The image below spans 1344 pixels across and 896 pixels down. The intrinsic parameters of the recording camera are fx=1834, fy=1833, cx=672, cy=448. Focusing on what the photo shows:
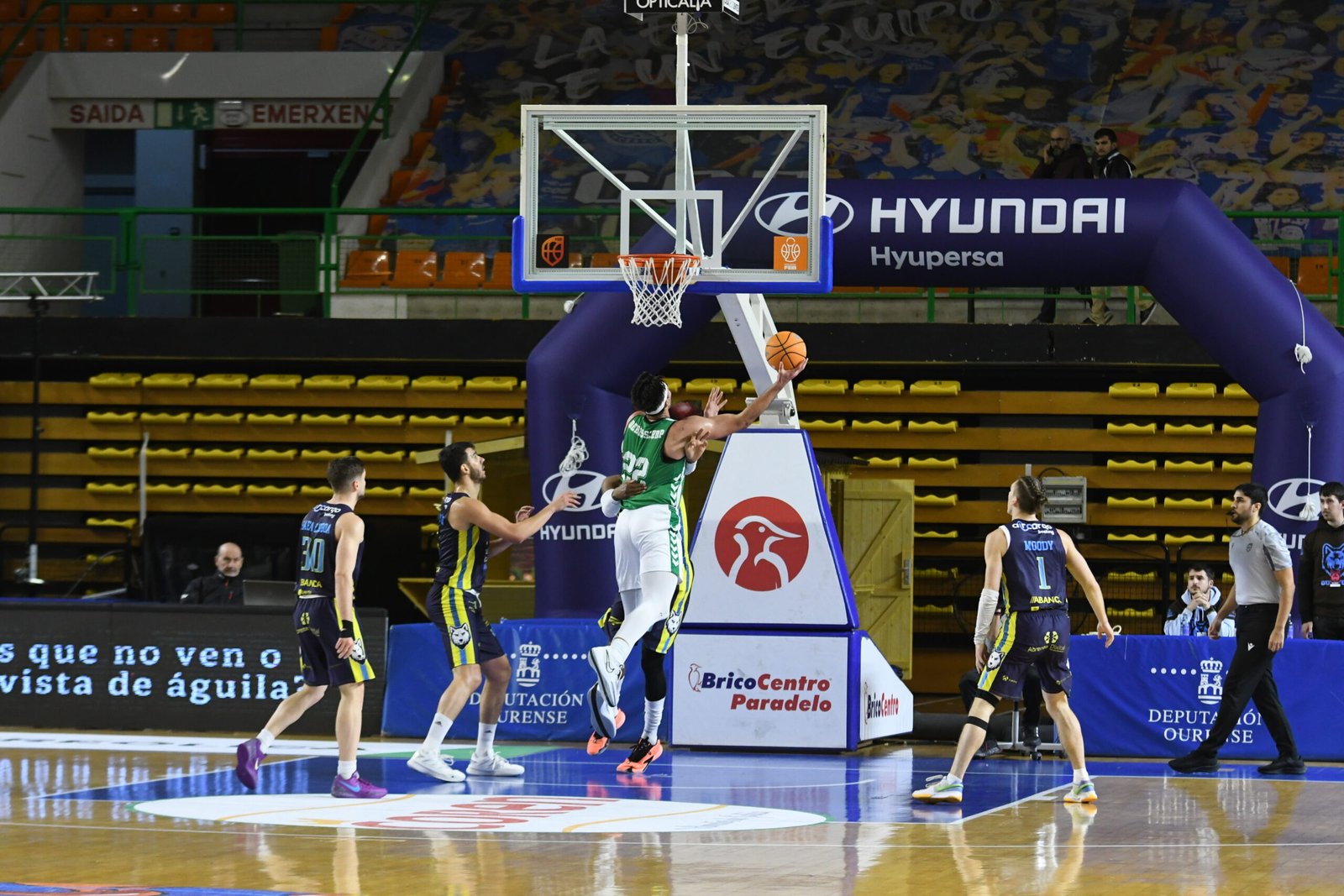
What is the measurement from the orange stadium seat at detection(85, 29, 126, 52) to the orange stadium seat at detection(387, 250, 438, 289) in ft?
27.7

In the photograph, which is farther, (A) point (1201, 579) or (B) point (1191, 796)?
(A) point (1201, 579)

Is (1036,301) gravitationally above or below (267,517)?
above

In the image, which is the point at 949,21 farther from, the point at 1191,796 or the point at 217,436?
the point at 1191,796

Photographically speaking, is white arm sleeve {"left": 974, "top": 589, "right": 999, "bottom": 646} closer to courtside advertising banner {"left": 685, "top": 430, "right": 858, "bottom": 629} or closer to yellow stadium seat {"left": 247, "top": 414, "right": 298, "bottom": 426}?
courtside advertising banner {"left": 685, "top": 430, "right": 858, "bottom": 629}

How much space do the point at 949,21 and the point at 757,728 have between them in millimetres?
14678

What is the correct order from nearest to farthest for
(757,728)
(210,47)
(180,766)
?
(180,766) < (757,728) < (210,47)

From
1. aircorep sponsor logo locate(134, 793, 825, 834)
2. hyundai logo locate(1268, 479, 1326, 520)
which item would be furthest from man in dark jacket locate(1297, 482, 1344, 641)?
aircorep sponsor logo locate(134, 793, 825, 834)

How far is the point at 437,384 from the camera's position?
21438 millimetres

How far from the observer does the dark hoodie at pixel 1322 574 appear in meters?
13.9

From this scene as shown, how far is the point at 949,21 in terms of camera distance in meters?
25.7

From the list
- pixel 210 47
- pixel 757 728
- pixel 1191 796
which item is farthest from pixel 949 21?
pixel 1191 796

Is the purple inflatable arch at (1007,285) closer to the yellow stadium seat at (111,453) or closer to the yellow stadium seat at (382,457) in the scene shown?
the yellow stadium seat at (382,457)

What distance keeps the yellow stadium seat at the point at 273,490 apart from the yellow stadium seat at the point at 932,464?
7.29m

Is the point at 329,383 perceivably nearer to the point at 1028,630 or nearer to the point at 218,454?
the point at 218,454
